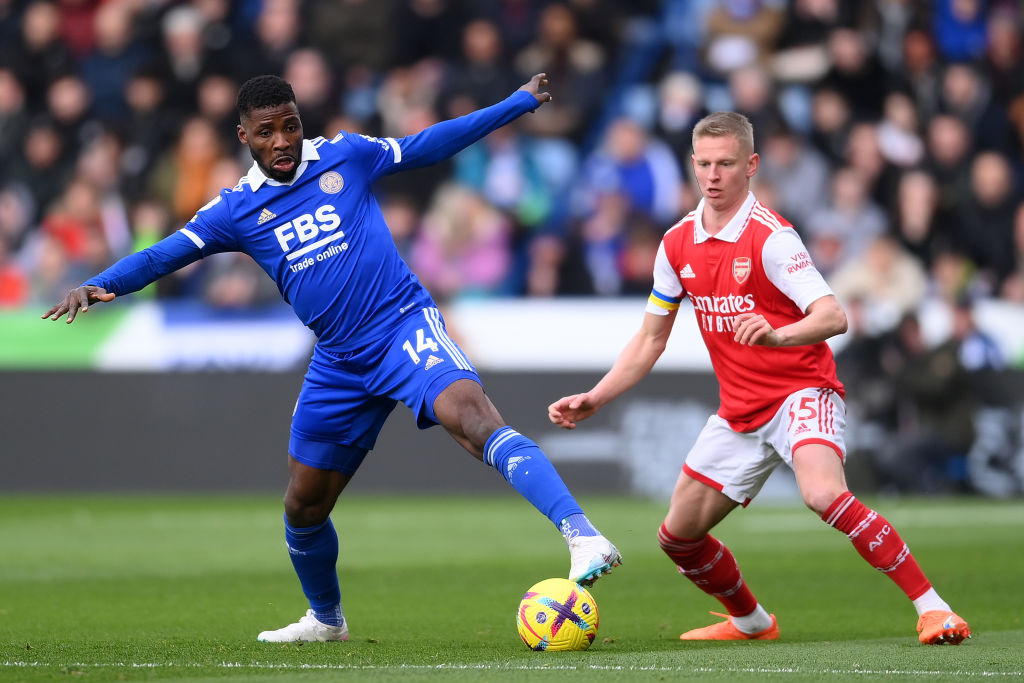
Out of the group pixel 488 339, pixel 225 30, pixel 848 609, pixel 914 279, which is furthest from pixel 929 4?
pixel 848 609

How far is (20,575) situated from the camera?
9.56m

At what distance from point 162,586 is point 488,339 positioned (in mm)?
7055

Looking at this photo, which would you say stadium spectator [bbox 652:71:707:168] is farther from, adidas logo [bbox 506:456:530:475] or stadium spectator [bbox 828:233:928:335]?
adidas logo [bbox 506:456:530:475]

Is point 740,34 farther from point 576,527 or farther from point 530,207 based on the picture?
point 576,527

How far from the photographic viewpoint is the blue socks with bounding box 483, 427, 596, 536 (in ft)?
19.3

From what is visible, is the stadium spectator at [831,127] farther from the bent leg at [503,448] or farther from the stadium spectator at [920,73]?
the bent leg at [503,448]

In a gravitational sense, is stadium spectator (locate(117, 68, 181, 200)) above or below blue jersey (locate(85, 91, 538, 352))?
below

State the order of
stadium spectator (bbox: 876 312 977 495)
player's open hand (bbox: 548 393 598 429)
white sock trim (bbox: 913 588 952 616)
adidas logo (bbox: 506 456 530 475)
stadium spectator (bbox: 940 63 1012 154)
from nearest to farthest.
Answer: adidas logo (bbox: 506 456 530 475) < white sock trim (bbox: 913 588 952 616) < player's open hand (bbox: 548 393 598 429) < stadium spectator (bbox: 876 312 977 495) < stadium spectator (bbox: 940 63 1012 154)

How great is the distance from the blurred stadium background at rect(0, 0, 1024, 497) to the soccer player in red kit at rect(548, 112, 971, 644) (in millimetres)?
8231

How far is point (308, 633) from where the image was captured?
22.3ft

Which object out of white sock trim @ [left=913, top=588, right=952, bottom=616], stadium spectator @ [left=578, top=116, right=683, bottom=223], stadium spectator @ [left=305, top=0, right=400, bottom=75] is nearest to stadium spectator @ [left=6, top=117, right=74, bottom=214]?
stadium spectator @ [left=305, top=0, right=400, bottom=75]

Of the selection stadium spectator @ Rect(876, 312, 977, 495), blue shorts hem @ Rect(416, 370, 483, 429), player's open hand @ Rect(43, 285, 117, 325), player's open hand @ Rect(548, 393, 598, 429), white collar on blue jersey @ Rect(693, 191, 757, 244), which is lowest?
stadium spectator @ Rect(876, 312, 977, 495)

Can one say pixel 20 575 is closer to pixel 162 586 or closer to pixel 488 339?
pixel 162 586

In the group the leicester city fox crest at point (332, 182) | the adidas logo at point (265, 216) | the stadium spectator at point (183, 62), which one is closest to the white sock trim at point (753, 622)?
the leicester city fox crest at point (332, 182)
